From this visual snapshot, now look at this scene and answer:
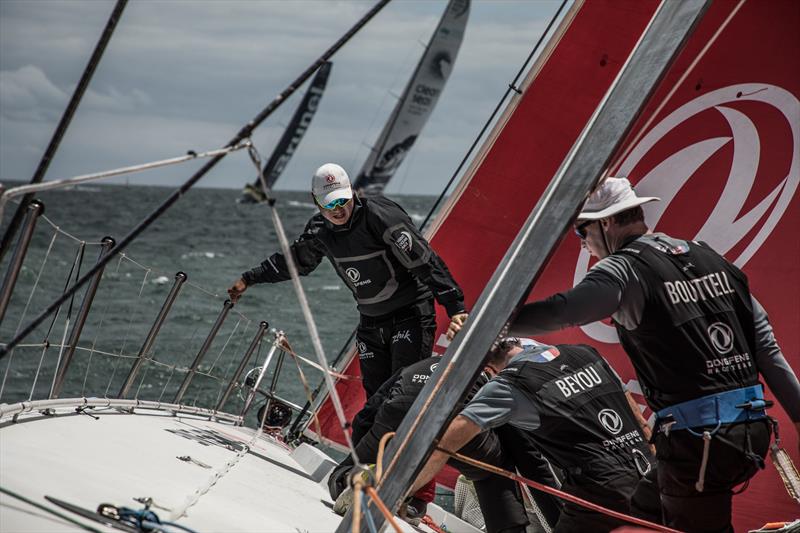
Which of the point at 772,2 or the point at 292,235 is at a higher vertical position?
the point at 292,235

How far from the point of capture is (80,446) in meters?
3.05

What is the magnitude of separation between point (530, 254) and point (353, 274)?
2.04 metres

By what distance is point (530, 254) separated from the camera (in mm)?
2277

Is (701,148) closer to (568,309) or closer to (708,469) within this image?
(708,469)

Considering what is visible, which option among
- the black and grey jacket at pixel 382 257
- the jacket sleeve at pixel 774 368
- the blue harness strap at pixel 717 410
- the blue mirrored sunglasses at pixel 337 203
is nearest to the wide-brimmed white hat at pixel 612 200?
the jacket sleeve at pixel 774 368

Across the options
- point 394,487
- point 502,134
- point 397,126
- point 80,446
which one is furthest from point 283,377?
point 397,126

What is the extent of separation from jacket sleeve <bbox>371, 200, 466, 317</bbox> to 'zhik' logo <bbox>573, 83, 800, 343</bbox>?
3.35 feet

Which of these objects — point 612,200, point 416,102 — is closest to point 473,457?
point 612,200

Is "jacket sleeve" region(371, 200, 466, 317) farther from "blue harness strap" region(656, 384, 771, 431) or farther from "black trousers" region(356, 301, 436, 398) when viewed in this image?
"blue harness strap" region(656, 384, 771, 431)

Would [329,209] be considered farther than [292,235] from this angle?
No

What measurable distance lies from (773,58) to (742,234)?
0.76 metres

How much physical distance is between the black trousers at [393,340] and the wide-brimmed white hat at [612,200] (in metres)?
1.83

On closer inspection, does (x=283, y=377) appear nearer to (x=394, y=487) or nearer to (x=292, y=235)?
(x=394, y=487)

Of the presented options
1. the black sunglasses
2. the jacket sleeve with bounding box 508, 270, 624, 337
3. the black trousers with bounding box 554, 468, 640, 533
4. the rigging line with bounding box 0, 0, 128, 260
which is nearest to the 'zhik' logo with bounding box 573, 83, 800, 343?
the black trousers with bounding box 554, 468, 640, 533
